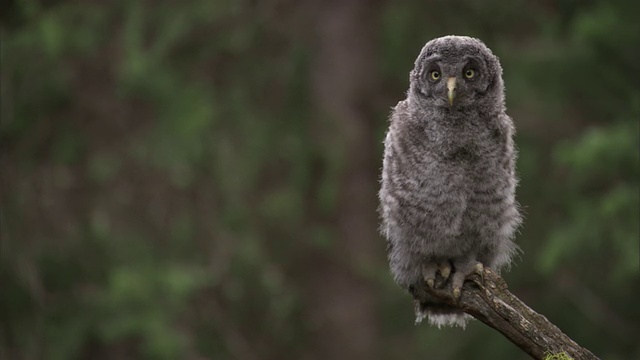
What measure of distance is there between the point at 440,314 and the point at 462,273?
530 millimetres

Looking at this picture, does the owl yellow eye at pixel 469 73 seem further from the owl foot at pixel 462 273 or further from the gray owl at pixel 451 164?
the owl foot at pixel 462 273

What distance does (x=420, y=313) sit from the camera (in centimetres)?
571

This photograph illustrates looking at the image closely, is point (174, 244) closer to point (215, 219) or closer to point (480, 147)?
point (215, 219)

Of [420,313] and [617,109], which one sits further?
[617,109]

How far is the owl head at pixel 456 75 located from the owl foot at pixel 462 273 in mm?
748

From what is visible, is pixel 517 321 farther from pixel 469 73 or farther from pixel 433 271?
pixel 469 73

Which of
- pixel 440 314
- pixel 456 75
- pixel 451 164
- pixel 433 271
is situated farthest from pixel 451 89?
pixel 440 314

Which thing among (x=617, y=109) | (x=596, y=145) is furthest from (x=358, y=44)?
(x=596, y=145)

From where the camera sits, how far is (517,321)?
15.6 feet

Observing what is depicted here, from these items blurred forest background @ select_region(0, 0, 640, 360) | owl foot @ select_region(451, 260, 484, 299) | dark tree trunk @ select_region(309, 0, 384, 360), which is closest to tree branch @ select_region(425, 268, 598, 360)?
owl foot @ select_region(451, 260, 484, 299)

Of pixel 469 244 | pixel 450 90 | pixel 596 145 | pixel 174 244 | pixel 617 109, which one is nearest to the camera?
pixel 450 90

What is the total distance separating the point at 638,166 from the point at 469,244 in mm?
3026

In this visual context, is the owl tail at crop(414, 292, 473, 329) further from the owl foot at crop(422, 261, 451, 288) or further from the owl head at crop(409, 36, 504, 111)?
the owl head at crop(409, 36, 504, 111)

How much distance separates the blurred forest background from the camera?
9961 mm
